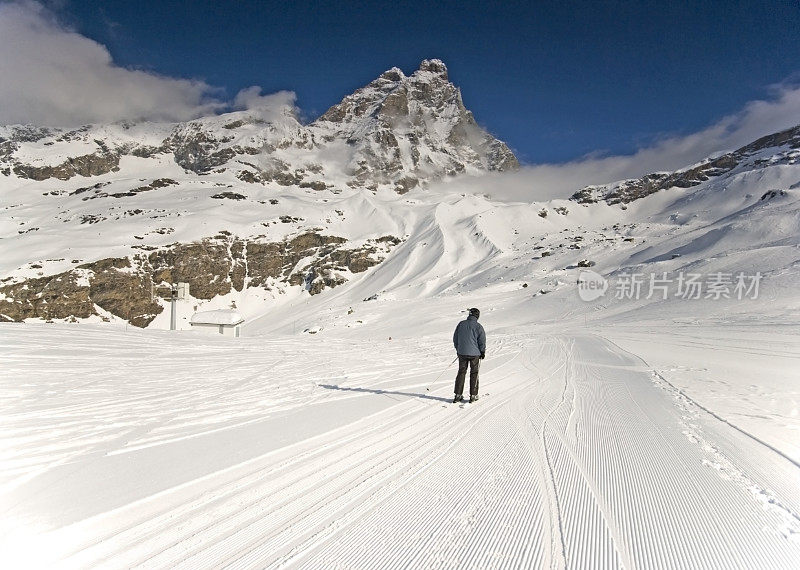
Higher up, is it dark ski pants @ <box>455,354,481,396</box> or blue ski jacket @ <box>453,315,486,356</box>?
blue ski jacket @ <box>453,315,486,356</box>

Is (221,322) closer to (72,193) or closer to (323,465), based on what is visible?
(323,465)

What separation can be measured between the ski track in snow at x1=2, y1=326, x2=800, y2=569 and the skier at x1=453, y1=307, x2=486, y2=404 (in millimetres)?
345

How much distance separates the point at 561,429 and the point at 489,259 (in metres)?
78.2

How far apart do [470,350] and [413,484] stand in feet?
12.7

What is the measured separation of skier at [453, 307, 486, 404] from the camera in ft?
24.2

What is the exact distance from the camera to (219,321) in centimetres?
3969

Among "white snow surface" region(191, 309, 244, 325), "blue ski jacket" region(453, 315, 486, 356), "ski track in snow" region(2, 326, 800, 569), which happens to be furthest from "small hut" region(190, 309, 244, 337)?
"blue ski jacket" region(453, 315, 486, 356)

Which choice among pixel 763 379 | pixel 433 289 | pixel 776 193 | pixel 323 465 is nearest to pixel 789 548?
pixel 323 465

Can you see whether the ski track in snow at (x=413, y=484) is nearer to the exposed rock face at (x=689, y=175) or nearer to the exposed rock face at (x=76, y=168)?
the exposed rock face at (x=689, y=175)

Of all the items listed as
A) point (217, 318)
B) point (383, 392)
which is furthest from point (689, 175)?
point (383, 392)

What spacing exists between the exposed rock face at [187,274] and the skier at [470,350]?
93337 millimetres

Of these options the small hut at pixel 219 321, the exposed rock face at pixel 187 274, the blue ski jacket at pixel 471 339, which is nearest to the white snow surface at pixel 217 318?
the small hut at pixel 219 321

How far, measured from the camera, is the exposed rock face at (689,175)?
157m

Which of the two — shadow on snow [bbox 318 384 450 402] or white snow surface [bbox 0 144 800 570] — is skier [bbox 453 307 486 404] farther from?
shadow on snow [bbox 318 384 450 402]
